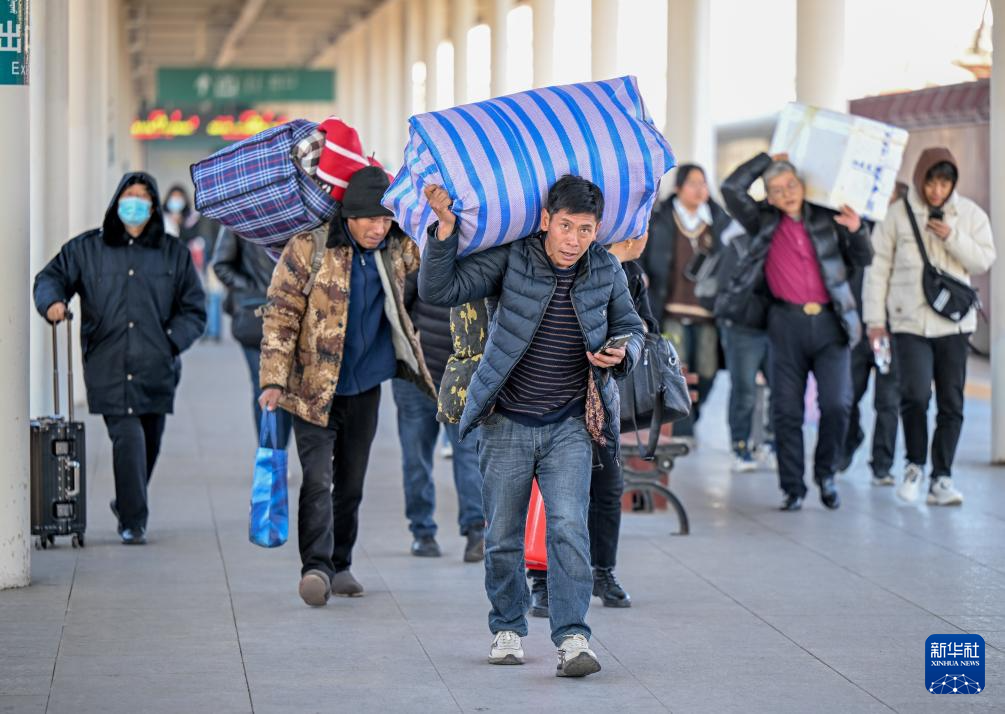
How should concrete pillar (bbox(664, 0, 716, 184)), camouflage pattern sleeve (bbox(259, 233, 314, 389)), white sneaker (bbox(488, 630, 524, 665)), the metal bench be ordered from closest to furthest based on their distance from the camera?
white sneaker (bbox(488, 630, 524, 665))
camouflage pattern sleeve (bbox(259, 233, 314, 389))
the metal bench
concrete pillar (bbox(664, 0, 716, 184))

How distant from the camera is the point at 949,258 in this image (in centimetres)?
1026

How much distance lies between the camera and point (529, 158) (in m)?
5.94

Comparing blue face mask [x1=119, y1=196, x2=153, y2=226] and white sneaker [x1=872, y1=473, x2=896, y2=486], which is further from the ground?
blue face mask [x1=119, y1=196, x2=153, y2=226]

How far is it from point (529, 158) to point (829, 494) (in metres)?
4.73

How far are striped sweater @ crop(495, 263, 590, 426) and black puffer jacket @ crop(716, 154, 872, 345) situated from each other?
4094 millimetres

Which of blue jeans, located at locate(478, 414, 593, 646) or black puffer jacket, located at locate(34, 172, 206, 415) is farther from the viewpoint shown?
black puffer jacket, located at locate(34, 172, 206, 415)

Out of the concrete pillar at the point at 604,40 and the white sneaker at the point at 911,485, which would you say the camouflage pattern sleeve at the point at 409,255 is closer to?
the white sneaker at the point at 911,485

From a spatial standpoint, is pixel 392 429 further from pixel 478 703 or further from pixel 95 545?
pixel 478 703

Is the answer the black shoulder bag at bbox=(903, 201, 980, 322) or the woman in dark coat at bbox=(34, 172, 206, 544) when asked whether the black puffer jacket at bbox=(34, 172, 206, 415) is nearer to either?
the woman in dark coat at bbox=(34, 172, 206, 544)

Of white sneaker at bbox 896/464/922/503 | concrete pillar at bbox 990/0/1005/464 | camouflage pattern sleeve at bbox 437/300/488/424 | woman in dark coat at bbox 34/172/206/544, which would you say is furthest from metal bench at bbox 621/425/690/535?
concrete pillar at bbox 990/0/1005/464

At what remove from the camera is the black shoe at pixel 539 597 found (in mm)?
7074

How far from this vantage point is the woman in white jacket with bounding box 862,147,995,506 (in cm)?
1014

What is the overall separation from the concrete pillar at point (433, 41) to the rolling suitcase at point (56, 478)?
24776mm

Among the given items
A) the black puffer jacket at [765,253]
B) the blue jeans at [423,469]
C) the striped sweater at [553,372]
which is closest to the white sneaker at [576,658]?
the striped sweater at [553,372]
